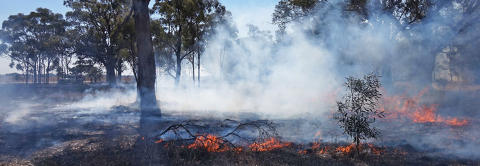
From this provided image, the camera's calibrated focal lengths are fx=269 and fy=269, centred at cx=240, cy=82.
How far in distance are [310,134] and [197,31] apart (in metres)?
17.6

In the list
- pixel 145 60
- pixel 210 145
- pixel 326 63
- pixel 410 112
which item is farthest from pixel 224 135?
pixel 326 63

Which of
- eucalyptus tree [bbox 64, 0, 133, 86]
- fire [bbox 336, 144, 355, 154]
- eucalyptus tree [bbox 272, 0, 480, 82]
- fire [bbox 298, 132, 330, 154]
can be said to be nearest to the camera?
fire [bbox 336, 144, 355, 154]

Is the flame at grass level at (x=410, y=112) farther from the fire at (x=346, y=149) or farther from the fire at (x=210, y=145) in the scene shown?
the fire at (x=210, y=145)

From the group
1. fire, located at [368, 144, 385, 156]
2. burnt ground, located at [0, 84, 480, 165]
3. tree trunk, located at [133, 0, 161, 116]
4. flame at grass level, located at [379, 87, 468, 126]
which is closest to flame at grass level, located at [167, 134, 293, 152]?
burnt ground, located at [0, 84, 480, 165]

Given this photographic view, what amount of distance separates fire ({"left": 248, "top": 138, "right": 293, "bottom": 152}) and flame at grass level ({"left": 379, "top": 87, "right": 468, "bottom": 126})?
210 inches

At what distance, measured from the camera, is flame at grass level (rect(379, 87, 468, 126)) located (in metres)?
8.46

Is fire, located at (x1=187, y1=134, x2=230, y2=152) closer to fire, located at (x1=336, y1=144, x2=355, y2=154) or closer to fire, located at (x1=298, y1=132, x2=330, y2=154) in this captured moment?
fire, located at (x1=298, y1=132, x2=330, y2=154)

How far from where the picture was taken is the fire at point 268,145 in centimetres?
521

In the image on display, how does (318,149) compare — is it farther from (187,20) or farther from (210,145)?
(187,20)

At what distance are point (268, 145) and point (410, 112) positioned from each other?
7043 mm

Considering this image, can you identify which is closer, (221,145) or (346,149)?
(346,149)

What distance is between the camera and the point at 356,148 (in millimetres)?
5008

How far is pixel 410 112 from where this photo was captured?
31.8 feet

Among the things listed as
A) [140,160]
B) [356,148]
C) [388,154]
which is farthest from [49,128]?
[388,154]
